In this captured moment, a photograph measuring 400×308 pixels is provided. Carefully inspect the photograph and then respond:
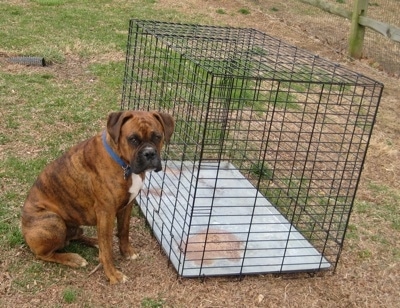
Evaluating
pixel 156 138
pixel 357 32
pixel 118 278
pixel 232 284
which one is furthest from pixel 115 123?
pixel 357 32

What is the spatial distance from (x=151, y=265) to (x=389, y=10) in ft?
32.0

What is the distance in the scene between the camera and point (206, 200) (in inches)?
206

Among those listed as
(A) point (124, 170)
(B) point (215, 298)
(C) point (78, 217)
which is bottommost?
(B) point (215, 298)

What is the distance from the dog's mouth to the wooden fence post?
330 inches

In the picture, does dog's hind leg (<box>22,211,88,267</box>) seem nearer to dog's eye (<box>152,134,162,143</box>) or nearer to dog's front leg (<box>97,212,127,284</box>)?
dog's front leg (<box>97,212,127,284</box>)

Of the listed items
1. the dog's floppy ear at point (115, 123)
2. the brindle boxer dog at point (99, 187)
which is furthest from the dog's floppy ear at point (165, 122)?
the dog's floppy ear at point (115, 123)

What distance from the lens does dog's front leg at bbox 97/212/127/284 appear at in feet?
12.6

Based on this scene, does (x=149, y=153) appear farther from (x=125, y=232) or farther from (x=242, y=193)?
(x=242, y=193)

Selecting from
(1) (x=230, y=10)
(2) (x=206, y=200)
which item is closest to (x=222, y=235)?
(2) (x=206, y=200)

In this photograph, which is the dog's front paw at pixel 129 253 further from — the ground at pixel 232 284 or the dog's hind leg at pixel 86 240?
the dog's hind leg at pixel 86 240

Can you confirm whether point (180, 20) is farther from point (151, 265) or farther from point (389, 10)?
point (151, 265)

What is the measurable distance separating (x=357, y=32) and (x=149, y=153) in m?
8.42

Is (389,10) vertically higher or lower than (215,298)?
higher

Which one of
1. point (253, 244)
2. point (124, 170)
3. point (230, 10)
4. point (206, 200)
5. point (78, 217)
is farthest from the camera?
point (230, 10)
